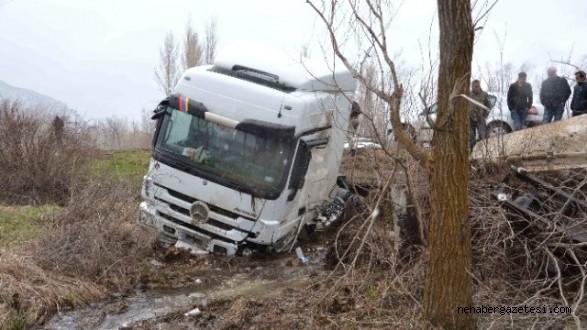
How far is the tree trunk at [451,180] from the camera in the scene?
4035 mm

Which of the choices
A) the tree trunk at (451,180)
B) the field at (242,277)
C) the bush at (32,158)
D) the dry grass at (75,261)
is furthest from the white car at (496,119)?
the bush at (32,158)

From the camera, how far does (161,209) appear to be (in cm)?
812

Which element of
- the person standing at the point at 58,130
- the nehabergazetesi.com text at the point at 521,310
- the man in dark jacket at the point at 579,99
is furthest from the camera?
the person standing at the point at 58,130

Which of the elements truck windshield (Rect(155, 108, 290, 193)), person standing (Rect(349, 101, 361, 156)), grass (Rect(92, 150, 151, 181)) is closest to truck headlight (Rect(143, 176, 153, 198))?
truck windshield (Rect(155, 108, 290, 193))

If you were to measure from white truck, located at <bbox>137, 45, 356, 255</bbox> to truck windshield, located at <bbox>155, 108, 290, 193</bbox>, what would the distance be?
0.01 m

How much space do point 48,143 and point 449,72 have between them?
11.3 m

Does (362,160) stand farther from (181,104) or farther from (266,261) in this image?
(181,104)

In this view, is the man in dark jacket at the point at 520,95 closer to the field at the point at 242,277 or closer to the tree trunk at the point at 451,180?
the field at the point at 242,277

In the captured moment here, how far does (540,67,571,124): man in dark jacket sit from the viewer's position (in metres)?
10.2

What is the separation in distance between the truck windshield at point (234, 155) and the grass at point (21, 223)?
260cm

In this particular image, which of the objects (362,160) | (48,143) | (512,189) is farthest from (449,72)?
(48,143)

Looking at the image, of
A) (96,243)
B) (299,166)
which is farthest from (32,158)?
(299,166)

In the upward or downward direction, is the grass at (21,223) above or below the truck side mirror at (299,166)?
below

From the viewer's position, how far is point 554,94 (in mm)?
10234
